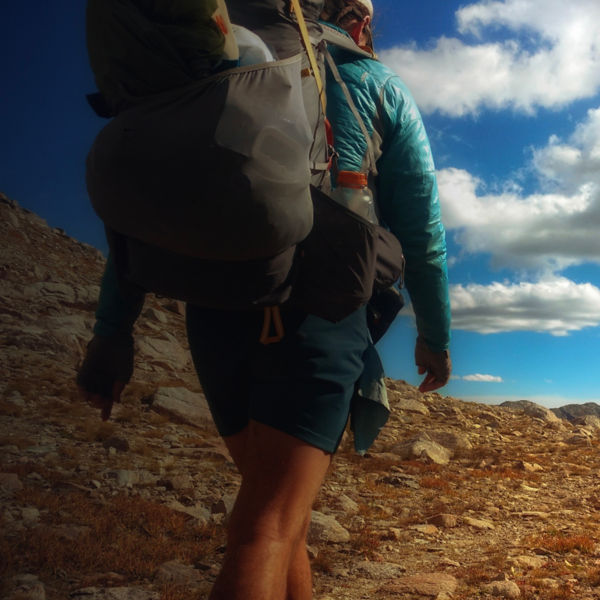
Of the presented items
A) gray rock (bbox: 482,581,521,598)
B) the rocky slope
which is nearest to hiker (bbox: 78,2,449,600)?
the rocky slope

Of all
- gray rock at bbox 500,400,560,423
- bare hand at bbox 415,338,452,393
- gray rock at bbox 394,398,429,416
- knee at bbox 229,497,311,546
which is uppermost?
gray rock at bbox 500,400,560,423

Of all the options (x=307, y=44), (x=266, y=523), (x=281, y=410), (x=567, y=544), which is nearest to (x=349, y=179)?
(x=307, y=44)

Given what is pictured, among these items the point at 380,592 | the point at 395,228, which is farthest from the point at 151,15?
the point at 380,592

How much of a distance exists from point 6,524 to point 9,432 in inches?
138

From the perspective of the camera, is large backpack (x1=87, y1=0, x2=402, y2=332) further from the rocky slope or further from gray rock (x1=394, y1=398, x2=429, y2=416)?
gray rock (x1=394, y1=398, x2=429, y2=416)

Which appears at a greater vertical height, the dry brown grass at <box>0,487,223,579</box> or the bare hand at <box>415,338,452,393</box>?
the bare hand at <box>415,338,452,393</box>

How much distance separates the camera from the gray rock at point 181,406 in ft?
33.7

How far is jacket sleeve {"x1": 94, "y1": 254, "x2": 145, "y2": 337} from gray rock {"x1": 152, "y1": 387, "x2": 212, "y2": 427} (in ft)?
26.7

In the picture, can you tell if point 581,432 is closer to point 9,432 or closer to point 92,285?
point 9,432

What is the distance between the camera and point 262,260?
1485 millimetres

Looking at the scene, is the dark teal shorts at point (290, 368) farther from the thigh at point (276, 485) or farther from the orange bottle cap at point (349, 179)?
the orange bottle cap at point (349, 179)

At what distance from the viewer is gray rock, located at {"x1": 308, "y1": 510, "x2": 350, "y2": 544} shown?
18.0ft

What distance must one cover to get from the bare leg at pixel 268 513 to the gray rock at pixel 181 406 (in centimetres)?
880

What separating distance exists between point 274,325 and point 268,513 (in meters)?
0.50
